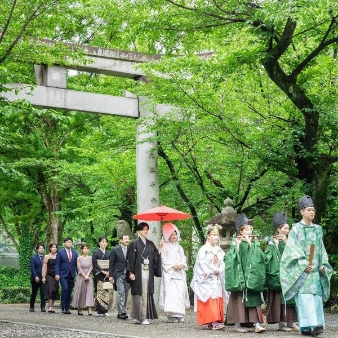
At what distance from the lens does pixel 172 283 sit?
1340cm

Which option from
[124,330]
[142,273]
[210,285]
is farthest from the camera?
[142,273]

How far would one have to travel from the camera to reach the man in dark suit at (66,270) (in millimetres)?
16078

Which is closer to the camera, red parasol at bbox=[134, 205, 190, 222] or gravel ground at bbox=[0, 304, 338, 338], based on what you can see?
gravel ground at bbox=[0, 304, 338, 338]

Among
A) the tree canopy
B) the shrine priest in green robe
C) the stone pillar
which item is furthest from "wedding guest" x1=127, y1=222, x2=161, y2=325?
the stone pillar

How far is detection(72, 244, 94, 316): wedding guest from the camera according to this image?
16.0m

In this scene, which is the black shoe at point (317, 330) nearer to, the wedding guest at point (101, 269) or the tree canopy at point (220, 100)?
the tree canopy at point (220, 100)

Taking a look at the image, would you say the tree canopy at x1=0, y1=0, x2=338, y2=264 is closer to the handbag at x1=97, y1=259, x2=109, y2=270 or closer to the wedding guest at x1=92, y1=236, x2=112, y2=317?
the wedding guest at x1=92, y1=236, x2=112, y2=317

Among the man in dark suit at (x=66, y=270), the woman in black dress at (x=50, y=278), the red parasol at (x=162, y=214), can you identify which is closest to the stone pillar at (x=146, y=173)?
the man in dark suit at (x=66, y=270)

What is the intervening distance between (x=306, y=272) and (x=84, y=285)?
7591 mm

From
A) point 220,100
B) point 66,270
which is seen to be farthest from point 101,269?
point 220,100

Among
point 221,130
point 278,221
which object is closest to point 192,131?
point 221,130

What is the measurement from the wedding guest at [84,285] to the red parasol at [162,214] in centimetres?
207

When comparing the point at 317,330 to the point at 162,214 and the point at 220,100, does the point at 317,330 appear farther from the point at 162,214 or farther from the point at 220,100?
the point at 220,100

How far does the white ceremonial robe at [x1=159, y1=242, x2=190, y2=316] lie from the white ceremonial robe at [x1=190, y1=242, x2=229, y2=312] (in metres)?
1.20
